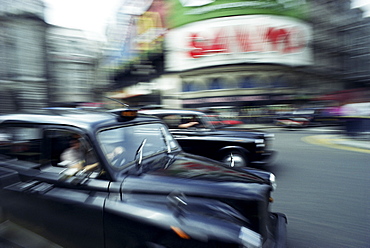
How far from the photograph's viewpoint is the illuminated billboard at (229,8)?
1077 inches

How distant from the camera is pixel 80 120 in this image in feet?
7.52

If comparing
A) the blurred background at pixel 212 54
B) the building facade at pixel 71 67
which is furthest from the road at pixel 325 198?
the building facade at pixel 71 67

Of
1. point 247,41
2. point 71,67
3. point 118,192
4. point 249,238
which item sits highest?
point 71,67

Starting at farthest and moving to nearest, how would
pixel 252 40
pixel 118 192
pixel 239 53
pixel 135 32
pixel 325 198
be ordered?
pixel 135 32, pixel 239 53, pixel 252 40, pixel 325 198, pixel 118 192

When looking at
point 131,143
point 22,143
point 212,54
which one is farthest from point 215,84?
point 22,143

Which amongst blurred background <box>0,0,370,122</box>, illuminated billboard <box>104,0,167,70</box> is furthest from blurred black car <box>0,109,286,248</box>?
illuminated billboard <box>104,0,167,70</box>

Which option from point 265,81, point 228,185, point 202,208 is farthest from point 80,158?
point 265,81

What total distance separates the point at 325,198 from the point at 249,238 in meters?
3.29

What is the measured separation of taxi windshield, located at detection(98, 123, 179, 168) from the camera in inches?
86.3

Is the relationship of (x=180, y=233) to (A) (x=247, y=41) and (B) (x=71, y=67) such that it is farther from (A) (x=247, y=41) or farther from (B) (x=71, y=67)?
(B) (x=71, y=67)

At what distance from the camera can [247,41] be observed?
27.7 metres

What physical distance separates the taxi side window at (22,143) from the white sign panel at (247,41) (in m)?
27.2

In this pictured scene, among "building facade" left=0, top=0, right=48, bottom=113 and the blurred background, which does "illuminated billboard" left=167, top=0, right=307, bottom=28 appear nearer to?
the blurred background

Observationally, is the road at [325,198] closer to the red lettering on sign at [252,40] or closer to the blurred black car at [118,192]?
the blurred black car at [118,192]
